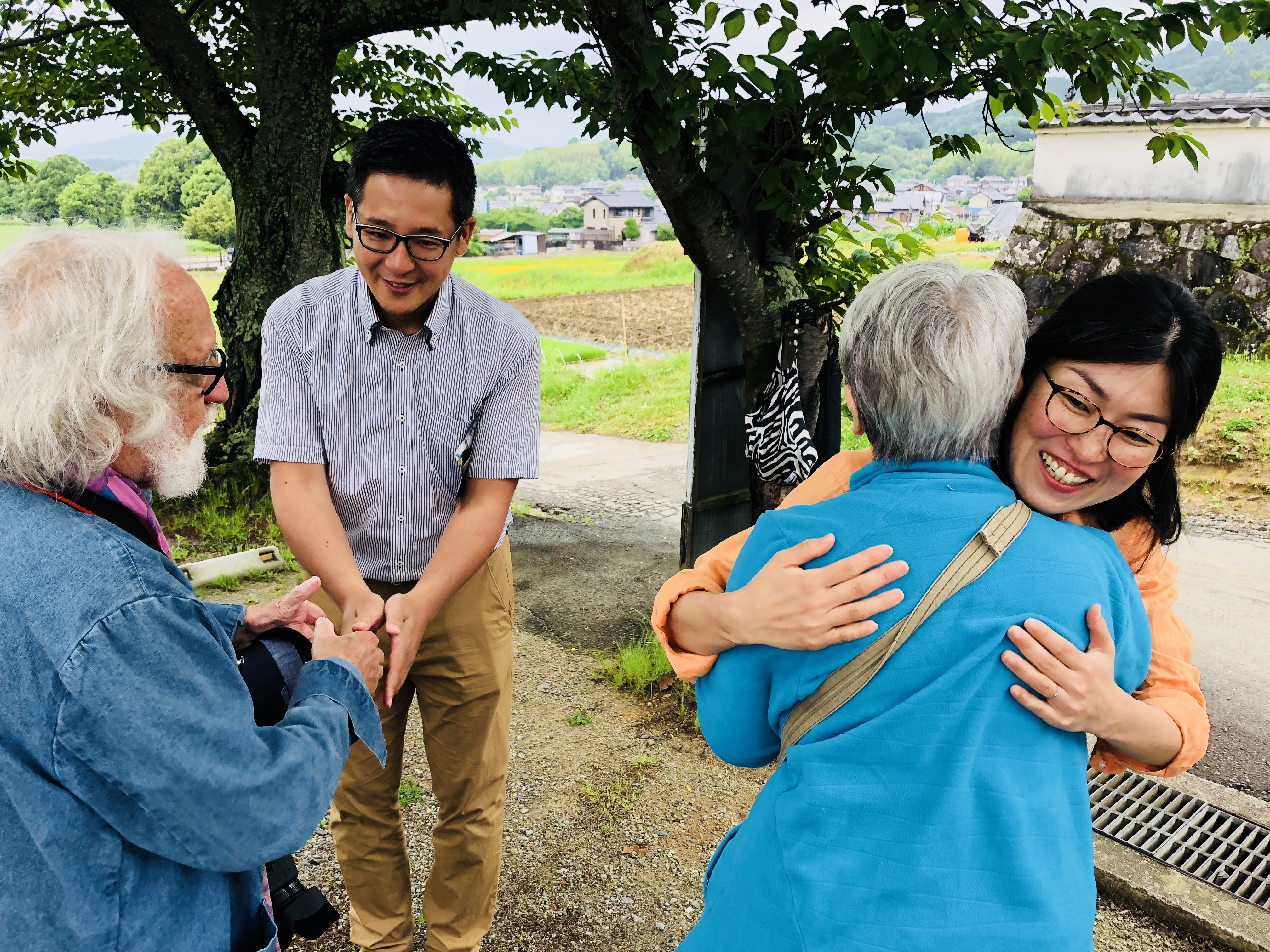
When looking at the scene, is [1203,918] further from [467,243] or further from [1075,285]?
[1075,285]

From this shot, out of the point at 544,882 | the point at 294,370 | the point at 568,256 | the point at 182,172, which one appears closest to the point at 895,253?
→ the point at 294,370

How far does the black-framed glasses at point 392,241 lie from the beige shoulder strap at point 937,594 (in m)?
1.43

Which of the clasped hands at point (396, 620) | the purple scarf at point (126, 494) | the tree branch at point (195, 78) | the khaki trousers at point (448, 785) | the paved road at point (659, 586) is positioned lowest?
the paved road at point (659, 586)

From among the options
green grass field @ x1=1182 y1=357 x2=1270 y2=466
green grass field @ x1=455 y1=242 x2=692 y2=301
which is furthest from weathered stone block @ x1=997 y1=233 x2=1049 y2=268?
green grass field @ x1=455 y1=242 x2=692 y2=301

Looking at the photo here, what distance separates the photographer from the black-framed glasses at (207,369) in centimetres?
131

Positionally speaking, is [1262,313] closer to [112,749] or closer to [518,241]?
[112,749]

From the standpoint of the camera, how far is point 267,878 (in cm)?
163

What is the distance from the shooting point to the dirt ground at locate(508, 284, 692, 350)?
19.8 meters

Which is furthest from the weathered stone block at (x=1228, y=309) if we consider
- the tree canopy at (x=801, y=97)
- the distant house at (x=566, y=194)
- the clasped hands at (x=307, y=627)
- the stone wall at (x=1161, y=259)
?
the distant house at (x=566, y=194)

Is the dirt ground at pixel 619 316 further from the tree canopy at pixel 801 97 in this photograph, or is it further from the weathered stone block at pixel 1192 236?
the tree canopy at pixel 801 97

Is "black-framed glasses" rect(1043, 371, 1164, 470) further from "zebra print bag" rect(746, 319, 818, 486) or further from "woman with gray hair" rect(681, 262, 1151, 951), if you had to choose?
"zebra print bag" rect(746, 319, 818, 486)

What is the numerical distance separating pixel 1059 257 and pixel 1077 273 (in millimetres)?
351

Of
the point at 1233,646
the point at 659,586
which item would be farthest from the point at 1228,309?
the point at 659,586

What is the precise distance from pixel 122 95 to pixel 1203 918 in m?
9.25
